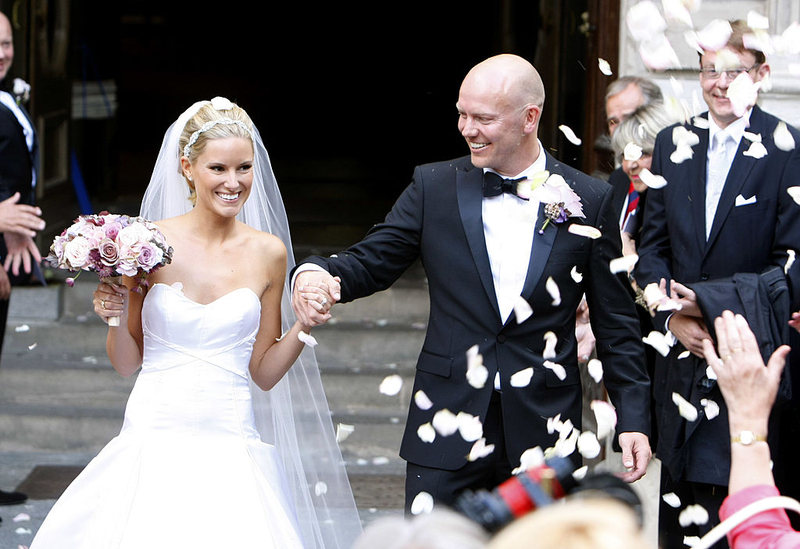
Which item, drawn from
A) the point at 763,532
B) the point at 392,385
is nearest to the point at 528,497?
the point at 763,532

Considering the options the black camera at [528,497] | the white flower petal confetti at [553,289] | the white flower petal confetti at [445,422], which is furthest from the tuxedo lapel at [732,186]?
the black camera at [528,497]

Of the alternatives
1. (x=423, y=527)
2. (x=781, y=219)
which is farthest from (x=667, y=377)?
(x=423, y=527)

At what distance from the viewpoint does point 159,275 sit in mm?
3809

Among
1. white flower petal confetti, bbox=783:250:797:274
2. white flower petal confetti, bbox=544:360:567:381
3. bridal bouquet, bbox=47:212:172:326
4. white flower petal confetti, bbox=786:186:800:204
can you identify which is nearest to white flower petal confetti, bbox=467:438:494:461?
white flower petal confetti, bbox=544:360:567:381

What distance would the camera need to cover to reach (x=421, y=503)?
11.6ft

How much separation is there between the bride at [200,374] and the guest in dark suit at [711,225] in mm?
1294

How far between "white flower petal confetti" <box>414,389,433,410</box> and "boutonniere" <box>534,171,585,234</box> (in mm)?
611

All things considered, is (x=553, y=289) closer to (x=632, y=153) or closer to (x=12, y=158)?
(x=632, y=153)

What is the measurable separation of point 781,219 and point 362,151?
11.8 metres

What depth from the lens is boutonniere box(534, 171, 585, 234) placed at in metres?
3.57

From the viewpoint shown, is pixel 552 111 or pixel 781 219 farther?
pixel 552 111

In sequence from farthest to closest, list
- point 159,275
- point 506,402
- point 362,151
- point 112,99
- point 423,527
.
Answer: point 362,151 < point 112,99 < point 159,275 < point 506,402 < point 423,527

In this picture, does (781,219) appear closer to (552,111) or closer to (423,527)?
(423,527)

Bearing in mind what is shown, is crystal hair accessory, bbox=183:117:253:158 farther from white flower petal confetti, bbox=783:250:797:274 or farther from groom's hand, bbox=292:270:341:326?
white flower petal confetti, bbox=783:250:797:274
